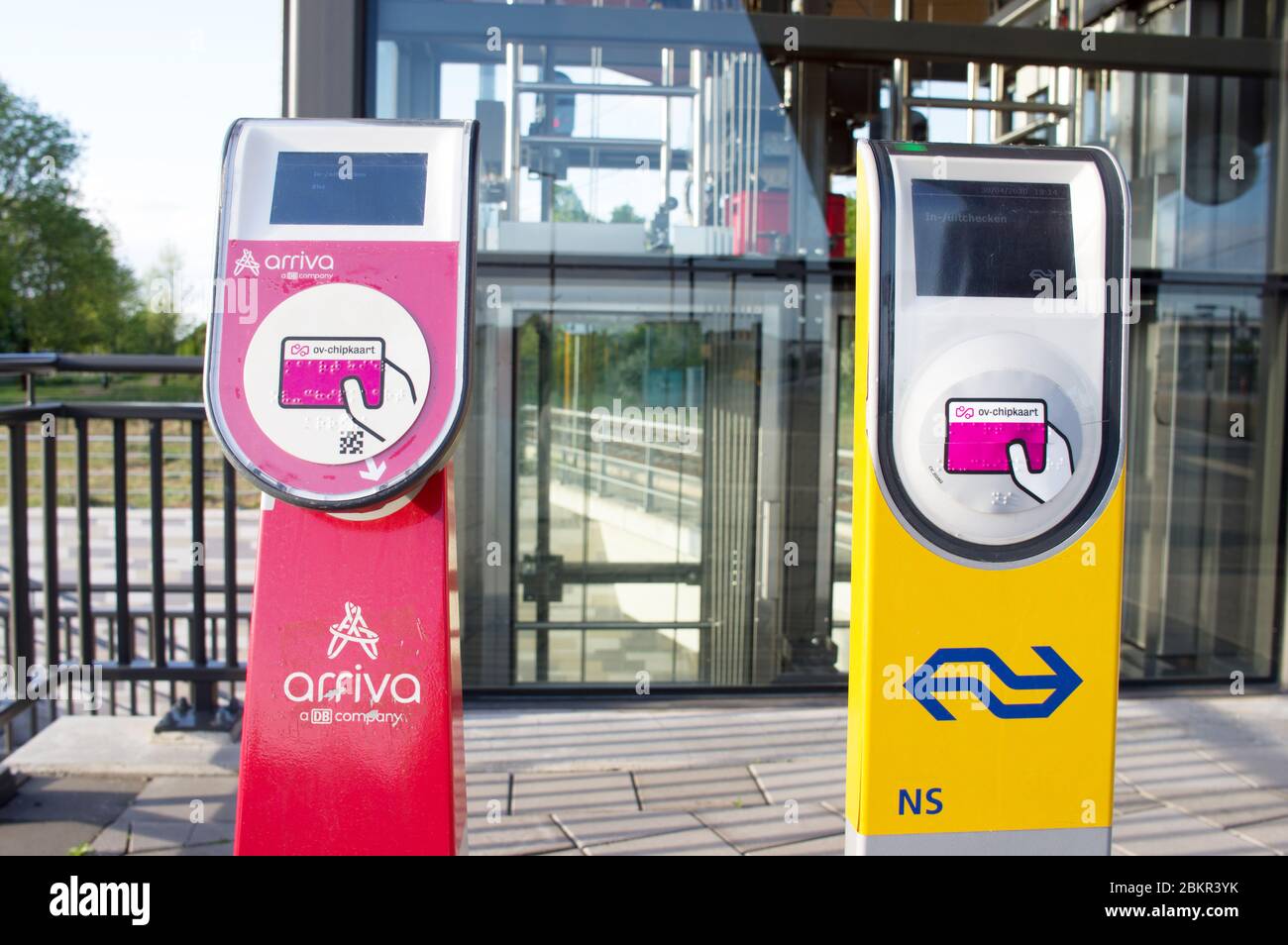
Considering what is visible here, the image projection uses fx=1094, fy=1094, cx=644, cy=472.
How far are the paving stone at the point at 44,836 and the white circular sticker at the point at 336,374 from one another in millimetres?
1832

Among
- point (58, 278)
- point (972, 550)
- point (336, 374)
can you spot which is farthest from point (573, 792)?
point (58, 278)

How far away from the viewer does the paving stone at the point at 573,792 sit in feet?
11.9

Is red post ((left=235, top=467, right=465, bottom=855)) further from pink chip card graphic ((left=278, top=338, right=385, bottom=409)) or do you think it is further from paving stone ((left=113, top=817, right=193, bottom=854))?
paving stone ((left=113, top=817, right=193, bottom=854))

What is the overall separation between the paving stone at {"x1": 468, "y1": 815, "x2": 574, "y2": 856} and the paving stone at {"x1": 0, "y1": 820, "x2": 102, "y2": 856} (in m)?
1.15

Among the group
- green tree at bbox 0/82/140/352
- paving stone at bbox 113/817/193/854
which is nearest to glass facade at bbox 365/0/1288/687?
paving stone at bbox 113/817/193/854

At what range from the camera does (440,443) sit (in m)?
2.19

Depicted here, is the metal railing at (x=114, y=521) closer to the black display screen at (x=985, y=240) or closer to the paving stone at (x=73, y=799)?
the paving stone at (x=73, y=799)

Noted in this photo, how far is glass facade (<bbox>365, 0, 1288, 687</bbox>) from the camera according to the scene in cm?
466

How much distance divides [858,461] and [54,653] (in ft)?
9.32

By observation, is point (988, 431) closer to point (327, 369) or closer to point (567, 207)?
point (327, 369)

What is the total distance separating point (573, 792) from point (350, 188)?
7.48 feet

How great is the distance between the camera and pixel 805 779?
390 centimetres

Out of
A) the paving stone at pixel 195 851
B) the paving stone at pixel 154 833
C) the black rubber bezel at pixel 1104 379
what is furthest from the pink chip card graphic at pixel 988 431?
the paving stone at pixel 154 833

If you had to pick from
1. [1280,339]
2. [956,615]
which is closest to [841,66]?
[1280,339]
